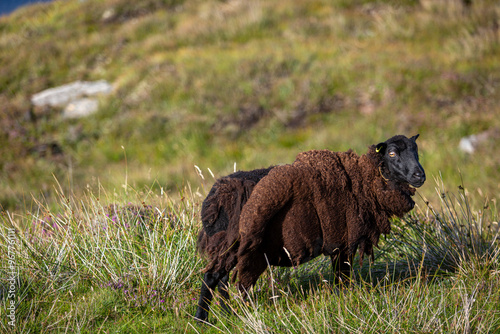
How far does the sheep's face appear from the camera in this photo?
3.08 metres

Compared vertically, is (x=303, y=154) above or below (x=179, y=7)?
below

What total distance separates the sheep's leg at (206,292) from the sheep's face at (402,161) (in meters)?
1.48

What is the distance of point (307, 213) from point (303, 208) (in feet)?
0.16

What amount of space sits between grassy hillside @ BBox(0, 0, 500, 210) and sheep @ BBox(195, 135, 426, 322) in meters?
4.96

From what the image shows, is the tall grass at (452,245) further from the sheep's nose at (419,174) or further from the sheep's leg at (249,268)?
the sheep's leg at (249,268)

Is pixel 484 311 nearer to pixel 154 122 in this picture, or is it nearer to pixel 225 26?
pixel 154 122

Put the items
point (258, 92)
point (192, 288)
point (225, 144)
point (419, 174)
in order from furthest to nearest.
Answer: point (258, 92), point (225, 144), point (192, 288), point (419, 174)

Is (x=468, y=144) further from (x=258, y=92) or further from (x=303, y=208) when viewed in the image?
(x=303, y=208)

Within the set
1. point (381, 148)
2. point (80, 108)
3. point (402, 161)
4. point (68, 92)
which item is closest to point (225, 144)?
point (80, 108)

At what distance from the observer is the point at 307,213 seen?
318 cm

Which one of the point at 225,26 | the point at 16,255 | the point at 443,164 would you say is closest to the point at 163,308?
the point at 16,255

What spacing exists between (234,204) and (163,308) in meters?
1.15

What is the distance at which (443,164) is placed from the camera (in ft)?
30.8

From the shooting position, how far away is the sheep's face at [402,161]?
308cm
